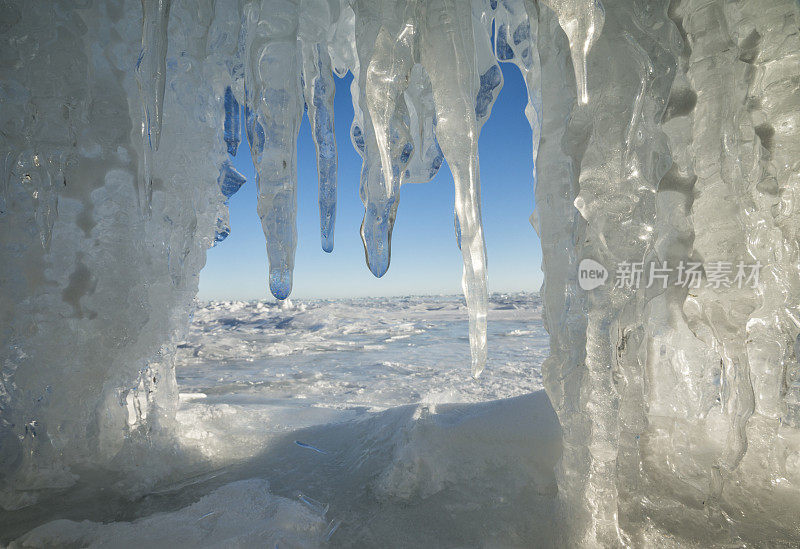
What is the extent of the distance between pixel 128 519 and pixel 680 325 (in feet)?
8.07

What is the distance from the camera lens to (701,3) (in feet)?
4.16

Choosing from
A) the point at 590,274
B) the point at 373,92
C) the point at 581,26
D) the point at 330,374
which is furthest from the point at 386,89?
the point at 330,374

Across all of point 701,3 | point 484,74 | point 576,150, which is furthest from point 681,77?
point 484,74

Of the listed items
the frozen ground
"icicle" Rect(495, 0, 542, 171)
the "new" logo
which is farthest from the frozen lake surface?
"icicle" Rect(495, 0, 542, 171)

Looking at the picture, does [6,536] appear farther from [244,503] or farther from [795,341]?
[795,341]


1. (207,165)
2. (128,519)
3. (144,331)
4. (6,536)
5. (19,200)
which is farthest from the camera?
(207,165)

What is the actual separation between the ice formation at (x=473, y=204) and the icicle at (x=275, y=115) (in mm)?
11

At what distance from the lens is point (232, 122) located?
7.22ft

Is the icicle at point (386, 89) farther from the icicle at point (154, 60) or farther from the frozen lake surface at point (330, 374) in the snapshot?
the frozen lake surface at point (330, 374)

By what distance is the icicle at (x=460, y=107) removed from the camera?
4.95 ft

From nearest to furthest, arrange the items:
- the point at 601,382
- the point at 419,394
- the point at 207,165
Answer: the point at 601,382 < the point at 207,165 < the point at 419,394

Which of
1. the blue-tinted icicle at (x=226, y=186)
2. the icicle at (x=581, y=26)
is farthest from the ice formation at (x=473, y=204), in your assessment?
the blue-tinted icicle at (x=226, y=186)

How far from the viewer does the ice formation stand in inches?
47.7

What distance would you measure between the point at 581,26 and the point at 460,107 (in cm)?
53
